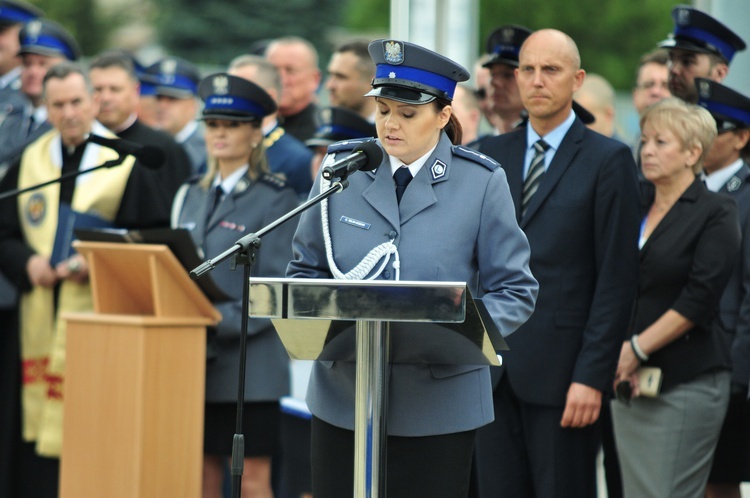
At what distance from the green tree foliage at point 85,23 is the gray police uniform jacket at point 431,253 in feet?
107

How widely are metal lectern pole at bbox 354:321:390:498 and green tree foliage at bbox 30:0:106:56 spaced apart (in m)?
33.0

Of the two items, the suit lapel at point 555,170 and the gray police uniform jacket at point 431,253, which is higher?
the suit lapel at point 555,170

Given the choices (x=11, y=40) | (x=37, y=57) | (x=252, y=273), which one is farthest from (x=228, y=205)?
(x=11, y=40)

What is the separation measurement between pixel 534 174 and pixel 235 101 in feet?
5.33

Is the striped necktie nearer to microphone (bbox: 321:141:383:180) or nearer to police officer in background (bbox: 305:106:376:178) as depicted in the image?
microphone (bbox: 321:141:383:180)

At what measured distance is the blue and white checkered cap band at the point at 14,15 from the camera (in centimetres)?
815

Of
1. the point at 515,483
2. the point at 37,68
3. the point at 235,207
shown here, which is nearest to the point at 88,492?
the point at 235,207

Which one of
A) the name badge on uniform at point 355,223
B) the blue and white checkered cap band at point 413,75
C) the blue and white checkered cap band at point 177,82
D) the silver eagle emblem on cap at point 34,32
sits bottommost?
the name badge on uniform at point 355,223

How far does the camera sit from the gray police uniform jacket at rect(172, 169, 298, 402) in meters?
5.72

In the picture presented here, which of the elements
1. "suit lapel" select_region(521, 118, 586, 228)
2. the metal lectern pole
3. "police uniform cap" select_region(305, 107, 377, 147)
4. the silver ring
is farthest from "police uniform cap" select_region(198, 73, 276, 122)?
the metal lectern pole

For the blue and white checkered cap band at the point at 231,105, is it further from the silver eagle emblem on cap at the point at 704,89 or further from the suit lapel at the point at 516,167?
the silver eagle emblem on cap at the point at 704,89

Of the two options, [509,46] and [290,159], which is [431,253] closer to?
[509,46]

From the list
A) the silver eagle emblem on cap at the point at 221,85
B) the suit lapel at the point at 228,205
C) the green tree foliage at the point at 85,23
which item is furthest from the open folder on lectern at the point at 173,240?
the green tree foliage at the point at 85,23

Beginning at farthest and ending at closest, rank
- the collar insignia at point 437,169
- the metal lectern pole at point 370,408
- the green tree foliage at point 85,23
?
the green tree foliage at point 85,23 < the collar insignia at point 437,169 < the metal lectern pole at point 370,408
